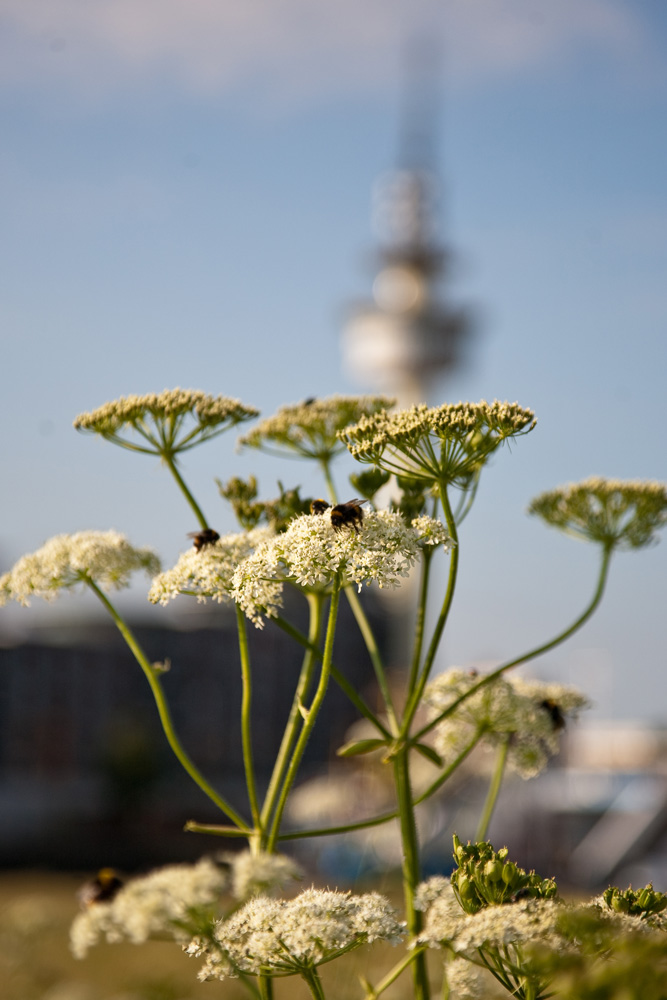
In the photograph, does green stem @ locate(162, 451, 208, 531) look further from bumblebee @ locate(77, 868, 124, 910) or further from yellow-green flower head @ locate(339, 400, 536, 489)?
bumblebee @ locate(77, 868, 124, 910)

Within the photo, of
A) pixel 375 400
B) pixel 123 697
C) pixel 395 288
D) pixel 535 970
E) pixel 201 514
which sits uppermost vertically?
pixel 395 288

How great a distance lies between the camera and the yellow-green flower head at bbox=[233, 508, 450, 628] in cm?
233

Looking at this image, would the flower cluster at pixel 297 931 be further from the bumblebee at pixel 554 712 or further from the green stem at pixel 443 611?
the bumblebee at pixel 554 712

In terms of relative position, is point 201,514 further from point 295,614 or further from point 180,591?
point 295,614

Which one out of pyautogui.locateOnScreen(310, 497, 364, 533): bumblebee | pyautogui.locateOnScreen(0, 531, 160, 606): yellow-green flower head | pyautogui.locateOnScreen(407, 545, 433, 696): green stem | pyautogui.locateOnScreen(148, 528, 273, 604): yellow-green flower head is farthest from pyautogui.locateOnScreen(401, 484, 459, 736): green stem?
pyautogui.locateOnScreen(0, 531, 160, 606): yellow-green flower head

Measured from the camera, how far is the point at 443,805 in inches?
1158

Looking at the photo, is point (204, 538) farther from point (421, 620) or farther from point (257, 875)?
point (257, 875)

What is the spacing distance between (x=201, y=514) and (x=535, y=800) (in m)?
31.0

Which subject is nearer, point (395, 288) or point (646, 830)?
point (646, 830)

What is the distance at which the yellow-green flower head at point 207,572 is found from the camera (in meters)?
2.59

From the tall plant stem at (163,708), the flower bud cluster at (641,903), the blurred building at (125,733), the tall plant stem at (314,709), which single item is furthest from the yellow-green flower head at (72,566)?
the blurred building at (125,733)

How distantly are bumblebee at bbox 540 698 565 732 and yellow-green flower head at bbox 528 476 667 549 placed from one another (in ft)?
2.09

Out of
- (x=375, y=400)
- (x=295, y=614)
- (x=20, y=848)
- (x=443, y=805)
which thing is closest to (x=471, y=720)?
(x=375, y=400)

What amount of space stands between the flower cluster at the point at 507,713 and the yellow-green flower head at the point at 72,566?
1025mm
